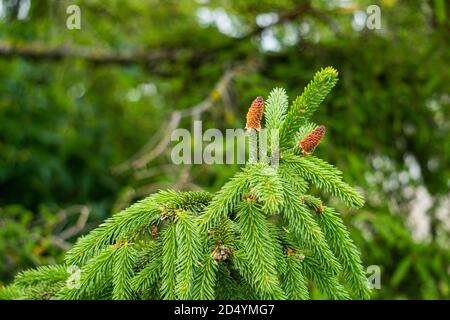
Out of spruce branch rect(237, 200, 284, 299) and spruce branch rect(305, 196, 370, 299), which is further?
spruce branch rect(305, 196, 370, 299)

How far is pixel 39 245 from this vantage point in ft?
9.97

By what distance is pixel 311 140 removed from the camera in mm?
1354

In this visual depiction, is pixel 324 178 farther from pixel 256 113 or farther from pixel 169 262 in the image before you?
pixel 169 262

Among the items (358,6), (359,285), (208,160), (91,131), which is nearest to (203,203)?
(359,285)

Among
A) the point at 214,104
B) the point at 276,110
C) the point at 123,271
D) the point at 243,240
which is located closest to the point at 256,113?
the point at 276,110

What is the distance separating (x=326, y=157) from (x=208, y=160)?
2.05 feet

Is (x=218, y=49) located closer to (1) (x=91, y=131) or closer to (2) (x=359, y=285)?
(1) (x=91, y=131)

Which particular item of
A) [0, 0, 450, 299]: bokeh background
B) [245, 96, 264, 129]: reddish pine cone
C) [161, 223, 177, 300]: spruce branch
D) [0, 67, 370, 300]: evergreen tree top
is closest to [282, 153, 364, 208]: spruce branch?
[0, 67, 370, 300]: evergreen tree top

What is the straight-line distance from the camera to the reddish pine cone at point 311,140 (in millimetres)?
1326

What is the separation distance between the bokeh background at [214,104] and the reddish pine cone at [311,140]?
1214 mm

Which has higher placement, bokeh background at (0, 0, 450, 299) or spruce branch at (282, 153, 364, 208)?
bokeh background at (0, 0, 450, 299)

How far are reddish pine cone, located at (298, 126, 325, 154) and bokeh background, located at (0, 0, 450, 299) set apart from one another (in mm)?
1214

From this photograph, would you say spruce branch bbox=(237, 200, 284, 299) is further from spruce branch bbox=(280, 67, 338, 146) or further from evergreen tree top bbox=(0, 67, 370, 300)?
spruce branch bbox=(280, 67, 338, 146)

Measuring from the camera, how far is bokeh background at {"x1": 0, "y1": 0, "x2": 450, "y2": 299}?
3176 mm
